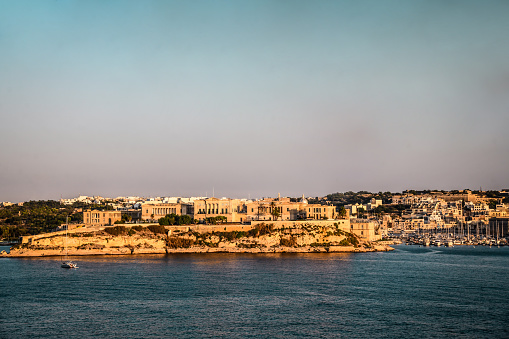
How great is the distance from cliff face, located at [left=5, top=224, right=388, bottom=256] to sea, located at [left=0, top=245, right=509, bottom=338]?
8.24 m

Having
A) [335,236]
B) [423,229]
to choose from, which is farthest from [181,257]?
[423,229]

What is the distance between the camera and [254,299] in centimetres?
3175

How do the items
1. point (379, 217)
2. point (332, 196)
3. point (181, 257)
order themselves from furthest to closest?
1. point (332, 196)
2. point (379, 217)
3. point (181, 257)

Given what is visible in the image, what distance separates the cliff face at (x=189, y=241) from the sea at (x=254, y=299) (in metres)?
8.24

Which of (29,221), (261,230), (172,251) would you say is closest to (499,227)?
(261,230)

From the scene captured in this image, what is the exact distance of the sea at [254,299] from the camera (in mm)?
25047

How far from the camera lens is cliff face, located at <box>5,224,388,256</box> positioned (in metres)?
58.5

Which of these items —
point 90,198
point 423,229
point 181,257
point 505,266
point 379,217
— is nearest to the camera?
point 505,266

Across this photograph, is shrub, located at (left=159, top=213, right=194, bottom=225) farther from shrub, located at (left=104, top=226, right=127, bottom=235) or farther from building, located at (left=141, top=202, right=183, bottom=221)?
building, located at (left=141, top=202, right=183, bottom=221)

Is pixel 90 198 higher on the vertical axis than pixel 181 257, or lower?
higher

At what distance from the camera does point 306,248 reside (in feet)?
198

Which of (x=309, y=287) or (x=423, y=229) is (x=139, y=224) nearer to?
(x=309, y=287)

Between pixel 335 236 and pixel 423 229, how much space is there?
144ft

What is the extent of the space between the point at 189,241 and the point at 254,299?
30126 millimetres
